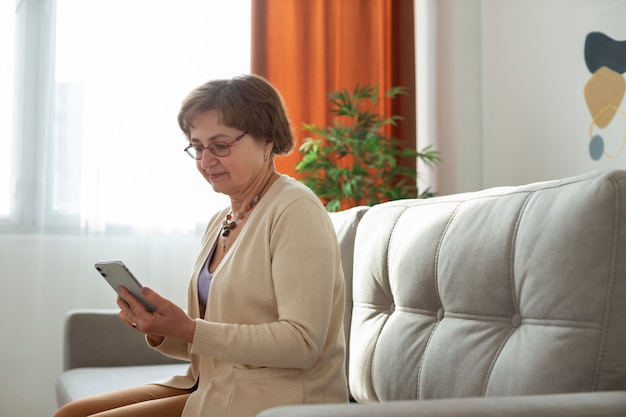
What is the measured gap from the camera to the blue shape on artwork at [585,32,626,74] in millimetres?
2771

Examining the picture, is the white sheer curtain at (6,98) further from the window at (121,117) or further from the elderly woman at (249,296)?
the elderly woman at (249,296)

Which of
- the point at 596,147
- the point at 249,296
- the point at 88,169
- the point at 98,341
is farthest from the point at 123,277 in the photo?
the point at 88,169

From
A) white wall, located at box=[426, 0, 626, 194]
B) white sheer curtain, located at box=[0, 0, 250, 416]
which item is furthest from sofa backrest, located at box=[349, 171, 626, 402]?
white sheer curtain, located at box=[0, 0, 250, 416]

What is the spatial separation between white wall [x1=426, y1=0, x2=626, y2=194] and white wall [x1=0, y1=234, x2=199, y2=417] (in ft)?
5.53

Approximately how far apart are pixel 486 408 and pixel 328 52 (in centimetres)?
316

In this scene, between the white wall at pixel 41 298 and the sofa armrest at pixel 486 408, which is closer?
the sofa armrest at pixel 486 408

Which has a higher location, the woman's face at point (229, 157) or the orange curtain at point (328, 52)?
the orange curtain at point (328, 52)

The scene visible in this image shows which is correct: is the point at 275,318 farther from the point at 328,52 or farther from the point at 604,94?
the point at 328,52

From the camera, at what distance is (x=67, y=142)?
358 centimetres

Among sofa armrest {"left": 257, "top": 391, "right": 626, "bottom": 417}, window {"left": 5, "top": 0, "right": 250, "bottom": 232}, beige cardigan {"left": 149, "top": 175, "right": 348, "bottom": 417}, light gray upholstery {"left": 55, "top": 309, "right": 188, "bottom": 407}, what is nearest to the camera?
sofa armrest {"left": 257, "top": 391, "right": 626, "bottom": 417}

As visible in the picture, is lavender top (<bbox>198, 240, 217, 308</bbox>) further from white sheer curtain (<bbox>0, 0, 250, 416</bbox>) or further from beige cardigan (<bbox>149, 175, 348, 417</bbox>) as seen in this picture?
white sheer curtain (<bbox>0, 0, 250, 416</bbox>)

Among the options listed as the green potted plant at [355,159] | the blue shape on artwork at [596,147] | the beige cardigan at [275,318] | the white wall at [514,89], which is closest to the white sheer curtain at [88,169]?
the green potted plant at [355,159]

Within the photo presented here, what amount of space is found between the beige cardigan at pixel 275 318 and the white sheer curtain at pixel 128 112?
2.09 m

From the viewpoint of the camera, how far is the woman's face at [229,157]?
68.1 inches
